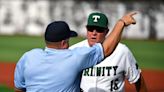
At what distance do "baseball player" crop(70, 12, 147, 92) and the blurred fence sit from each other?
20691 mm

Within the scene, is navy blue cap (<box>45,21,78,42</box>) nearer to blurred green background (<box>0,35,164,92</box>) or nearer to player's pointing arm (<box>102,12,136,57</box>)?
player's pointing arm (<box>102,12,136,57</box>)

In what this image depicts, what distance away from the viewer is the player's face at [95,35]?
632 cm

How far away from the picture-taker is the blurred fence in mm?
27188

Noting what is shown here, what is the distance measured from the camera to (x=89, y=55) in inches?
178

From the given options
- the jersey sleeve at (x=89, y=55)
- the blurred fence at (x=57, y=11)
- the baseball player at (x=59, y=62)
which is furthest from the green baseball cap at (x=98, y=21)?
the blurred fence at (x=57, y=11)

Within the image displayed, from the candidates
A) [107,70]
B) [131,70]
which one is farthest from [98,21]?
[131,70]

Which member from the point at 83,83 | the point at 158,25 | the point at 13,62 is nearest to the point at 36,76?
the point at 83,83

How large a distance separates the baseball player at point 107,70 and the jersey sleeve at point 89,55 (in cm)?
155

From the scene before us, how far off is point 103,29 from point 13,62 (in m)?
11.1

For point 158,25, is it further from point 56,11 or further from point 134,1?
point 56,11

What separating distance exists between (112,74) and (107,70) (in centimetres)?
8

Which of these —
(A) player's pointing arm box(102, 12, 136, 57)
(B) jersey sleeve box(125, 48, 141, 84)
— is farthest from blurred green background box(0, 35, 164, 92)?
(A) player's pointing arm box(102, 12, 136, 57)

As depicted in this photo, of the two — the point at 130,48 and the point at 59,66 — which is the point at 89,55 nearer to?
the point at 59,66

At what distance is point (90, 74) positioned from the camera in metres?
6.15
